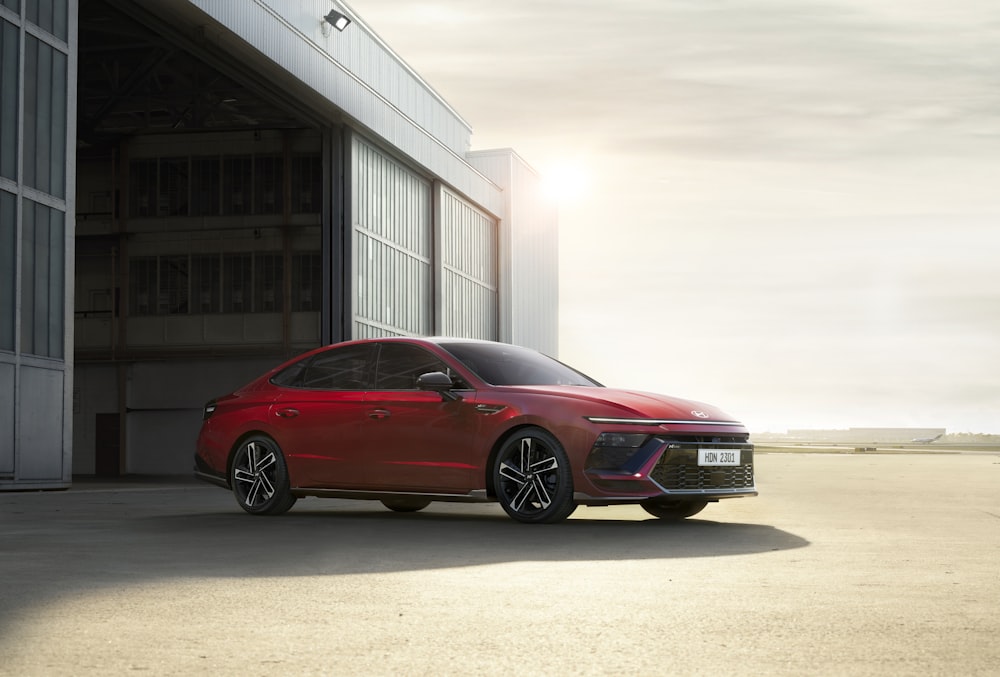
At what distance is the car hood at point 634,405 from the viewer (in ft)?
33.1

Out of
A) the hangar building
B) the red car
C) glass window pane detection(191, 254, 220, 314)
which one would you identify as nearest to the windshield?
the red car

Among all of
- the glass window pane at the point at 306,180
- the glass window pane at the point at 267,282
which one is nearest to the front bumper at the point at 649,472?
the glass window pane at the point at 306,180

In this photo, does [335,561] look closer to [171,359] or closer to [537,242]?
[171,359]

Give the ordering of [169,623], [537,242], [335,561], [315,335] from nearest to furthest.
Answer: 1. [169,623]
2. [335,561]
3. [315,335]
4. [537,242]

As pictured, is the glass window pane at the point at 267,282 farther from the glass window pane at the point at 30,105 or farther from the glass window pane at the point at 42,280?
the glass window pane at the point at 30,105

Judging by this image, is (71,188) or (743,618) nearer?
(743,618)

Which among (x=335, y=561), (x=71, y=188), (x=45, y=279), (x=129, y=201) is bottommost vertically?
(x=335, y=561)

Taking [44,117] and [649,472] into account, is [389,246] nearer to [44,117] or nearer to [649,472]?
[44,117]

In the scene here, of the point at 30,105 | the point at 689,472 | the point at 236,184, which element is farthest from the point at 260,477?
the point at 236,184

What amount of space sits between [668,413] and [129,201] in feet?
104

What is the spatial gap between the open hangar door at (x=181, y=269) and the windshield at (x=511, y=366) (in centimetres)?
2712

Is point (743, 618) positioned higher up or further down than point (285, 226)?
further down

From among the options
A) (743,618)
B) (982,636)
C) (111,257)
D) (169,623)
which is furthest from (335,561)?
(111,257)

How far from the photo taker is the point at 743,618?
5484mm
